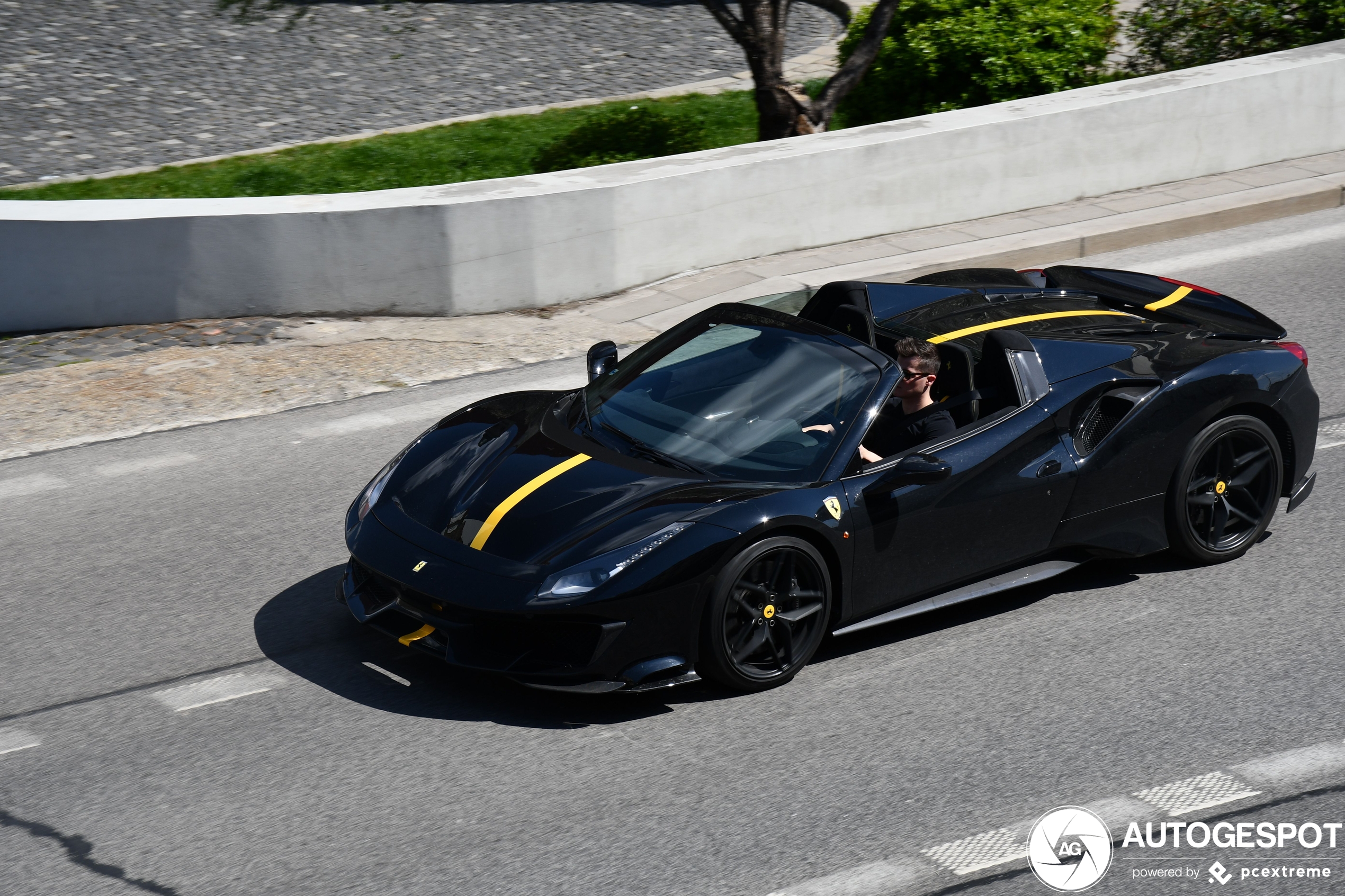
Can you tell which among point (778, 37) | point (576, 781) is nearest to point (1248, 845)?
point (576, 781)

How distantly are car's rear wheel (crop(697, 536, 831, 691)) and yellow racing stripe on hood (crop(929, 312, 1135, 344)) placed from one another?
1.50 m

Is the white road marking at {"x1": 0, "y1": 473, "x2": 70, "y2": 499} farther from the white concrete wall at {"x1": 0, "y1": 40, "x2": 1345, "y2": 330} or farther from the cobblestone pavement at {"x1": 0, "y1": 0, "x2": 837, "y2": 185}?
the cobblestone pavement at {"x1": 0, "y1": 0, "x2": 837, "y2": 185}

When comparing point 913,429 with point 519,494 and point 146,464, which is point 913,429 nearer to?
point 519,494

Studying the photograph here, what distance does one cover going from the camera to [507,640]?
529 centimetres

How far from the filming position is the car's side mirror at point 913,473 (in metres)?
5.71

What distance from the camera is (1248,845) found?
4.66 metres

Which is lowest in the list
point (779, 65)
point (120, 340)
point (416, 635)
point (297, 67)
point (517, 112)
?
point (416, 635)

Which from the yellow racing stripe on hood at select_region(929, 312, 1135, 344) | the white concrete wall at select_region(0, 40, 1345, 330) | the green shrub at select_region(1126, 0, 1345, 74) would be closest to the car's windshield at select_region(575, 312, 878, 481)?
the yellow racing stripe on hood at select_region(929, 312, 1135, 344)

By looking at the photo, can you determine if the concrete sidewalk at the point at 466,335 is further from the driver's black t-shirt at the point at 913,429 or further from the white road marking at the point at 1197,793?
the white road marking at the point at 1197,793

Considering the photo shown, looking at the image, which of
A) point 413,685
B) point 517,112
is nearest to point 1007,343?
point 413,685

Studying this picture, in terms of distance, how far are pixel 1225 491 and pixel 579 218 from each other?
16.9 feet

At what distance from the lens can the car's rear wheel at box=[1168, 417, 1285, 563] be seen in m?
6.56

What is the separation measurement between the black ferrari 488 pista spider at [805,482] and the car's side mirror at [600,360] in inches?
0.4

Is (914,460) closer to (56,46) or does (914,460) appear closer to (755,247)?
(755,247)
